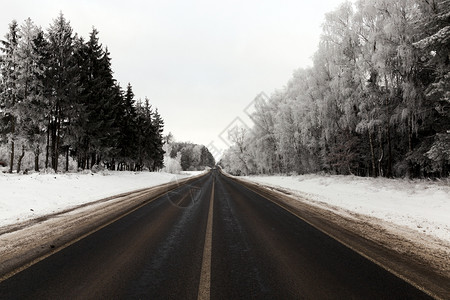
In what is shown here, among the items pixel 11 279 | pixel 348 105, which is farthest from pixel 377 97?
pixel 11 279

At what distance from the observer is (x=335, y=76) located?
67.9 ft

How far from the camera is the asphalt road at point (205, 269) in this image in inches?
123

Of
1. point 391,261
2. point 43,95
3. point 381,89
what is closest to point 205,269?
point 391,261

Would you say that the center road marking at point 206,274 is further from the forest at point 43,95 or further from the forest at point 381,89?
the forest at point 43,95

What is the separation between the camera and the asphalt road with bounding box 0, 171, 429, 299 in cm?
311

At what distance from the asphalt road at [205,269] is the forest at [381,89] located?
1234cm

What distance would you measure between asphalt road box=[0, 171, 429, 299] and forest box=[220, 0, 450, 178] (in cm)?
1234

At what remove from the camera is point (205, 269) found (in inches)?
148

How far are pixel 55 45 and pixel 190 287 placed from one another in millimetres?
28330

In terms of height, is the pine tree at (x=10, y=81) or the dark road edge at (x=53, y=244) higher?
the pine tree at (x=10, y=81)

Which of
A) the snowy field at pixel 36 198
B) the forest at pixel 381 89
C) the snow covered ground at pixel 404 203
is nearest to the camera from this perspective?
the snow covered ground at pixel 404 203

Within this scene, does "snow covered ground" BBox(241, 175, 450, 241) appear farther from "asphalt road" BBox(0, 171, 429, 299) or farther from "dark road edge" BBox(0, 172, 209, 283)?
"dark road edge" BBox(0, 172, 209, 283)

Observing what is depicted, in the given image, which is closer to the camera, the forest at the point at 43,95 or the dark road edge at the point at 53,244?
the dark road edge at the point at 53,244

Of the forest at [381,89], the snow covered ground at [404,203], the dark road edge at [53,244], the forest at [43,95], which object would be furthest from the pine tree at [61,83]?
the snow covered ground at [404,203]
